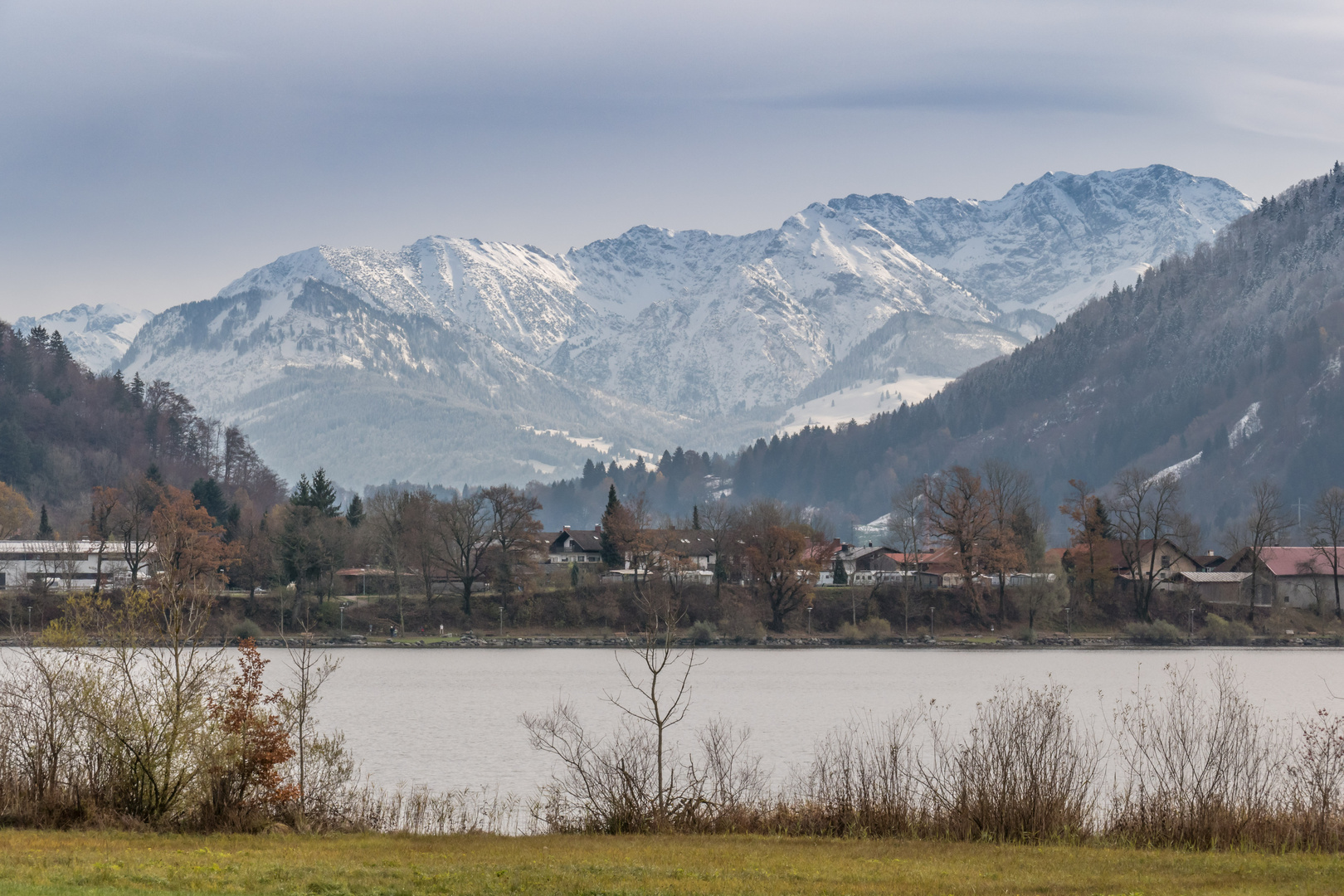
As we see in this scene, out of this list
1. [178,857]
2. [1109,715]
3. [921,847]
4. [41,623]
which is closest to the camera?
[178,857]

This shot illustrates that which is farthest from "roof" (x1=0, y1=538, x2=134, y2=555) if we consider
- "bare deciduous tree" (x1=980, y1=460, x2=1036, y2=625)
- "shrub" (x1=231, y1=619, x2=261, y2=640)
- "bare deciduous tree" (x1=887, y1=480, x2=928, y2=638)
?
"bare deciduous tree" (x1=980, y1=460, x2=1036, y2=625)

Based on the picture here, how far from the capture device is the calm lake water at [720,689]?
50.1 meters

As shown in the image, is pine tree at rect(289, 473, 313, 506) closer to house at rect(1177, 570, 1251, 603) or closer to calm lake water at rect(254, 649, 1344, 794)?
calm lake water at rect(254, 649, 1344, 794)

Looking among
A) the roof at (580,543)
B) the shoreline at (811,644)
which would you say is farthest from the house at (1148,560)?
the roof at (580,543)

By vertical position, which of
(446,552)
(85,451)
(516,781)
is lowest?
(516,781)

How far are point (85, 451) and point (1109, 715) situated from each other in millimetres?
173016

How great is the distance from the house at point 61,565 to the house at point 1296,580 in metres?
97.2

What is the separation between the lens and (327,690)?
2928 inches

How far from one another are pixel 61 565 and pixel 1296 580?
4279 inches

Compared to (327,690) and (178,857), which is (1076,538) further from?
(178,857)

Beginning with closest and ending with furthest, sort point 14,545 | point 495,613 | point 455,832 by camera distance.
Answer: point 455,832 < point 495,613 < point 14,545

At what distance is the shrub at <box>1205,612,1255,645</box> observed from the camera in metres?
113

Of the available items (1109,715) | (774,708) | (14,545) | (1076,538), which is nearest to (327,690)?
(774,708)

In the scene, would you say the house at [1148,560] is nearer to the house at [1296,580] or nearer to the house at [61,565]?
the house at [1296,580]
